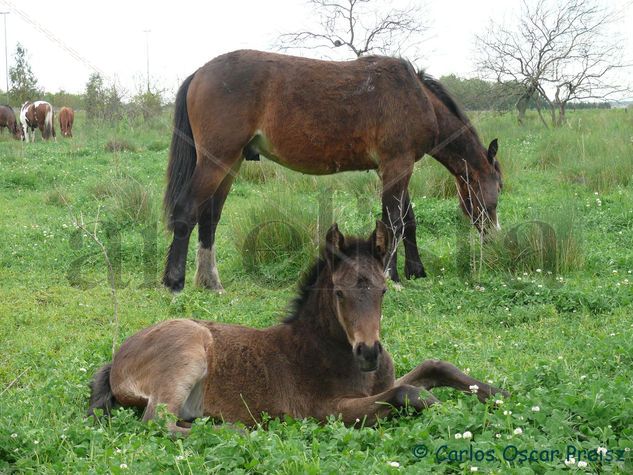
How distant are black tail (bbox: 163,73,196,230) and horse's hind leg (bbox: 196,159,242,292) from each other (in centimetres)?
39

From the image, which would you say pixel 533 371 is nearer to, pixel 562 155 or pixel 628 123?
pixel 562 155

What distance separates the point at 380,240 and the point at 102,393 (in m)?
2.08

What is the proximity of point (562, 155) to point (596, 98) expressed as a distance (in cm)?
896

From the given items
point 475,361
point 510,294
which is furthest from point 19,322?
point 510,294

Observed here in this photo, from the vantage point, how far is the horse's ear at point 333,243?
4.71m

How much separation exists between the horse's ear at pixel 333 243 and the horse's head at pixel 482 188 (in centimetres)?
468

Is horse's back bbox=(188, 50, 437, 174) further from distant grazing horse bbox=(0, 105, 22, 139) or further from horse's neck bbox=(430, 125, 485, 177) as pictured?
distant grazing horse bbox=(0, 105, 22, 139)

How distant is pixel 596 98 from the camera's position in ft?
73.9

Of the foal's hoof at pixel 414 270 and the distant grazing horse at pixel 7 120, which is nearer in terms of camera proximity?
the foal's hoof at pixel 414 270

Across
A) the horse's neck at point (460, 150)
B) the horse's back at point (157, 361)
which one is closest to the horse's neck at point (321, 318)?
the horse's back at point (157, 361)

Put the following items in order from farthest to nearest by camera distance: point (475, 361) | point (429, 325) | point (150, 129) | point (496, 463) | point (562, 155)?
point (150, 129) < point (562, 155) < point (429, 325) < point (475, 361) < point (496, 463)

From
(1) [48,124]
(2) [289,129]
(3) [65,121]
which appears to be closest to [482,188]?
(2) [289,129]

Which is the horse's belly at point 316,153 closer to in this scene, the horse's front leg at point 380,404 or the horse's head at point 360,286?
the horse's head at point 360,286

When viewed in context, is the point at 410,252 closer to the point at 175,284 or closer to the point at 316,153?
the point at 316,153
